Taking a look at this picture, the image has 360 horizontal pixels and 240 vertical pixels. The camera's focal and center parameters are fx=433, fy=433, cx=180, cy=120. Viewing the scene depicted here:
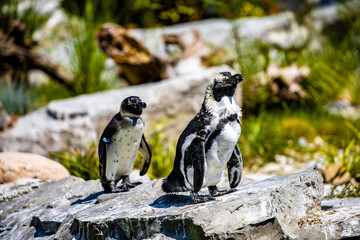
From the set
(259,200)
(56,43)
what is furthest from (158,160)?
(56,43)

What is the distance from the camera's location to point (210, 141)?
9.52 feet

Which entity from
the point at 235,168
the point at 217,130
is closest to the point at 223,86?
the point at 217,130

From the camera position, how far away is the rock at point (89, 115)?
19.1 ft

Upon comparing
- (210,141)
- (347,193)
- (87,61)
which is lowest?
(347,193)

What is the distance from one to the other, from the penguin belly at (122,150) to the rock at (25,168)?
118cm

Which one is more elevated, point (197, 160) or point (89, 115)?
point (89, 115)

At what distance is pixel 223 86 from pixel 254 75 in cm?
493

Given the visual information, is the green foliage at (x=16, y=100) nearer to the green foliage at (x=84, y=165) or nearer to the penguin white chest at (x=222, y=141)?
the green foliage at (x=84, y=165)

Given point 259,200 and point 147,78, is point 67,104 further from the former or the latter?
point 259,200

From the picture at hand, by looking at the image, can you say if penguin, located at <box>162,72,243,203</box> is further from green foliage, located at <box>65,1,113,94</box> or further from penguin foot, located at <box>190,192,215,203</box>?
green foliage, located at <box>65,1,113,94</box>

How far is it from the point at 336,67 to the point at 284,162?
11.4 feet

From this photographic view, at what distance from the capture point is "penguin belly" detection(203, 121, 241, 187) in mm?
2891

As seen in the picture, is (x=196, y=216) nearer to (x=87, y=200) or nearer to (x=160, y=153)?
(x=87, y=200)

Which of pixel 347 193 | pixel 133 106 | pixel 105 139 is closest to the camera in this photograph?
pixel 133 106
